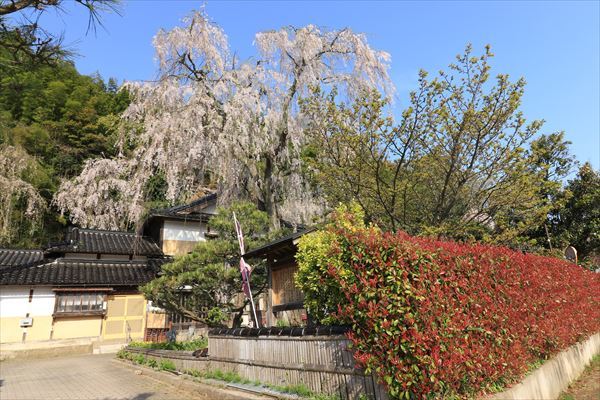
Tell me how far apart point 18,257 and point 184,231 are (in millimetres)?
8024

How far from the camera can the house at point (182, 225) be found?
781 inches

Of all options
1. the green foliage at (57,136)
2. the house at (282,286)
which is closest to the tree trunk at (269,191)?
the house at (282,286)

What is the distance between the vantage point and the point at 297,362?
228 inches

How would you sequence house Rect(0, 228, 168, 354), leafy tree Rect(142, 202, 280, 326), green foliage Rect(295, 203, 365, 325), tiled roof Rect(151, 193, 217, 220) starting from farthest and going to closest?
1. tiled roof Rect(151, 193, 217, 220)
2. house Rect(0, 228, 168, 354)
3. leafy tree Rect(142, 202, 280, 326)
4. green foliage Rect(295, 203, 365, 325)

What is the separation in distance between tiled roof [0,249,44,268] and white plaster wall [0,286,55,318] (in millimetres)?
2737

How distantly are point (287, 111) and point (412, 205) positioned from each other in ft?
18.4

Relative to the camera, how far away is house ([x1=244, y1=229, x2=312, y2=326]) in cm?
837

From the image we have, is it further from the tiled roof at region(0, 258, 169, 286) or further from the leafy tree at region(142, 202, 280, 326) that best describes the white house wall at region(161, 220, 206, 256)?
the leafy tree at region(142, 202, 280, 326)

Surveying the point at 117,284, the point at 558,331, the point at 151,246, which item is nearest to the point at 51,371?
the point at 117,284

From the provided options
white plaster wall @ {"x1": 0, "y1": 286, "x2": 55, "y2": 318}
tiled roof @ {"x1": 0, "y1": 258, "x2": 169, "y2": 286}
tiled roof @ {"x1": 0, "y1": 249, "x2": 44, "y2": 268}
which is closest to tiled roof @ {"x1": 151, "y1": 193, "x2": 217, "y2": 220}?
tiled roof @ {"x1": 0, "y1": 258, "x2": 169, "y2": 286}

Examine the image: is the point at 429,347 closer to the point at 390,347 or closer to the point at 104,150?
the point at 390,347

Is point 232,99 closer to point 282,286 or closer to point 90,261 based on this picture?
point 282,286

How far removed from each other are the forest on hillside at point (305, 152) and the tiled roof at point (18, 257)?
270 centimetres

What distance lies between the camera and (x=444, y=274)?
4.50 metres
